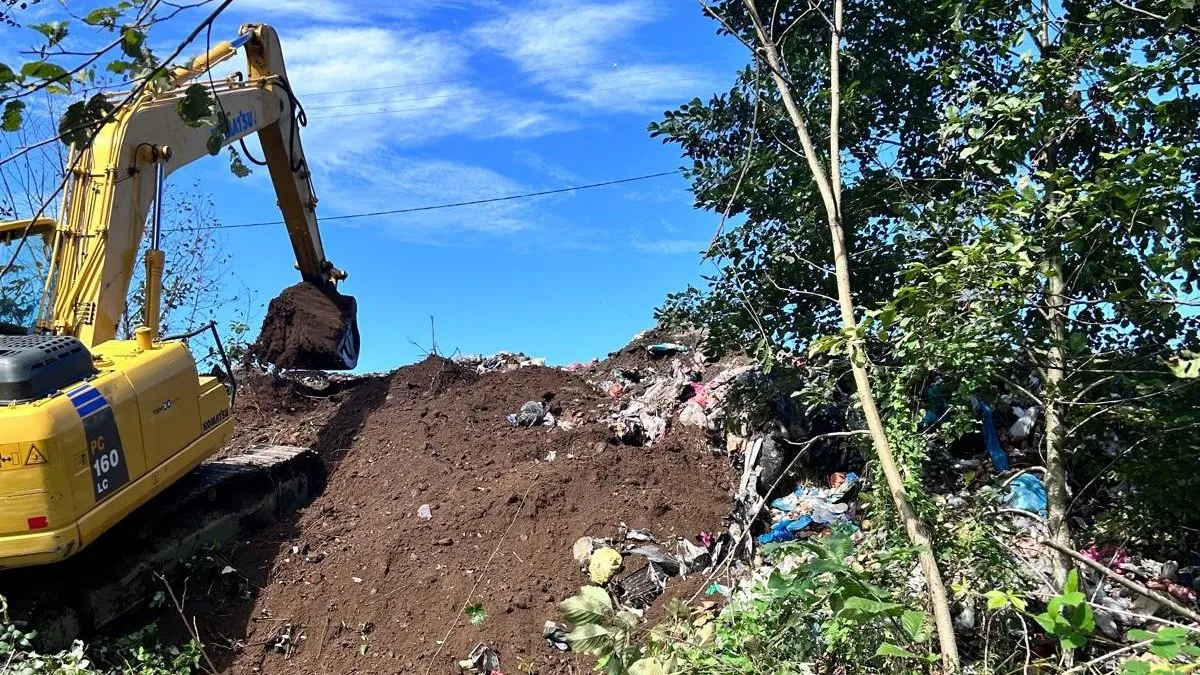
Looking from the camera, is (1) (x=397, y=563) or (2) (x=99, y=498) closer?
(2) (x=99, y=498)

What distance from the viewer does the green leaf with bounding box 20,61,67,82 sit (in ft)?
6.60

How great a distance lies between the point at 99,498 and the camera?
522 cm

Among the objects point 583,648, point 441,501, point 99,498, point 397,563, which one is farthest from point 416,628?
point 583,648

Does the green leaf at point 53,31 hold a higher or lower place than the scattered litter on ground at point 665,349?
higher

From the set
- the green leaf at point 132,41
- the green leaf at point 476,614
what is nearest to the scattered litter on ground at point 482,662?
the green leaf at point 476,614

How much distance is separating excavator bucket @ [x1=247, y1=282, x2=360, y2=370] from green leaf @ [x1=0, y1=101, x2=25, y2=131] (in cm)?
796

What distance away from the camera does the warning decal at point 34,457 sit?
480 cm

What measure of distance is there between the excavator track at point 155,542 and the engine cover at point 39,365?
1263 mm

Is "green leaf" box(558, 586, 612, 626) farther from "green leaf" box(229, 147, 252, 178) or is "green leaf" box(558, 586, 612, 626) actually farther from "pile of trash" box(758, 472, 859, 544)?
"pile of trash" box(758, 472, 859, 544)

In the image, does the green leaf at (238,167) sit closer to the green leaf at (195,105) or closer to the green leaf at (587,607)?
the green leaf at (195,105)

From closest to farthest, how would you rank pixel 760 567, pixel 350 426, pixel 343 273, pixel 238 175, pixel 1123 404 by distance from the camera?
pixel 238 175, pixel 1123 404, pixel 760 567, pixel 350 426, pixel 343 273

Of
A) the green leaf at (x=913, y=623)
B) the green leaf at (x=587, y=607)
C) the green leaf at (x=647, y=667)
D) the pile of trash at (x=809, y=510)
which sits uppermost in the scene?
the green leaf at (x=913, y=623)

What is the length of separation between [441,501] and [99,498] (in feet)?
8.76

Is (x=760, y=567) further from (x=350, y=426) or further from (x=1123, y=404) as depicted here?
(x=350, y=426)
